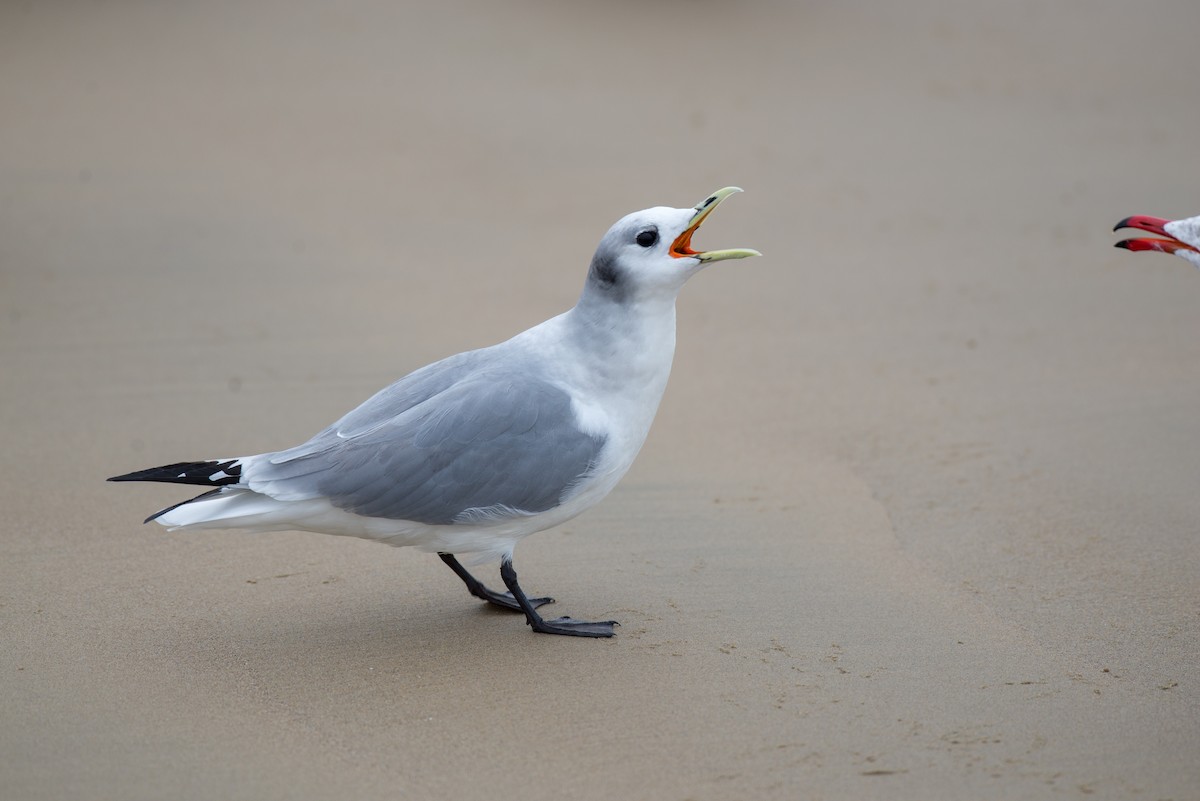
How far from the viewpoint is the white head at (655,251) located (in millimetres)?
3543

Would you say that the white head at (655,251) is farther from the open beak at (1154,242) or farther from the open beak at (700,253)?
the open beak at (1154,242)

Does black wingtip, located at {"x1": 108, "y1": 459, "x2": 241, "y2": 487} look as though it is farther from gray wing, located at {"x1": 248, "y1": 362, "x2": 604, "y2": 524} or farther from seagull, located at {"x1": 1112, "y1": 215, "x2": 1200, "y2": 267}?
seagull, located at {"x1": 1112, "y1": 215, "x2": 1200, "y2": 267}

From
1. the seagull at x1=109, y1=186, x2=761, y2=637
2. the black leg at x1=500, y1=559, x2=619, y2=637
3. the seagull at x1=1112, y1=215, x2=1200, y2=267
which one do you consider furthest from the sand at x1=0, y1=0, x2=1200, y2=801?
the seagull at x1=1112, y1=215, x2=1200, y2=267

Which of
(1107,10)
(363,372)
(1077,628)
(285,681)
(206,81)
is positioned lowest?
(285,681)

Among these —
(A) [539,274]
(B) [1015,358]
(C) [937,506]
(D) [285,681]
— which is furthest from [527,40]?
(D) [285,681]

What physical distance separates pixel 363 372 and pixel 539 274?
1.68 m

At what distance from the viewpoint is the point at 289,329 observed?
6352mm

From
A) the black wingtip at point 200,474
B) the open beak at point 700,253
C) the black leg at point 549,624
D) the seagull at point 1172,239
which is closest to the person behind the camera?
the black wingtip at point 200,474

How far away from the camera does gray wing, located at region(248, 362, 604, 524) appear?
345cm

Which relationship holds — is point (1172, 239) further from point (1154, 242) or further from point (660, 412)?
point (660, 412)

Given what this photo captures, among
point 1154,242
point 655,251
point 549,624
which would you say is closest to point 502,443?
point 549,624

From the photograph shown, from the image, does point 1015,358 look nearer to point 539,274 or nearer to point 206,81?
point 539,274

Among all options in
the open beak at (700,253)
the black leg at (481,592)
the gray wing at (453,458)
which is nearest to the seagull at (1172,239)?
the open beak at (700,253)

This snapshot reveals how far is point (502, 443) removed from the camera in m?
3.55
